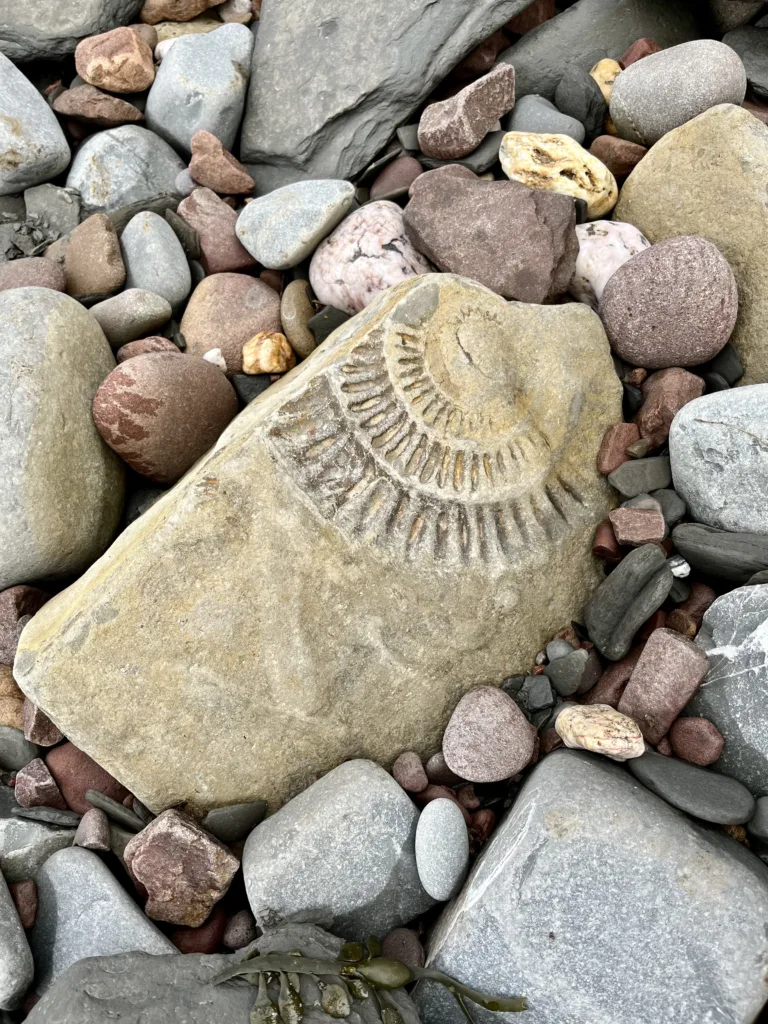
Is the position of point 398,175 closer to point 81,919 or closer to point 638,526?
point 638,526

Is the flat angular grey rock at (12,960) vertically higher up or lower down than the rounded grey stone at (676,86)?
lower down

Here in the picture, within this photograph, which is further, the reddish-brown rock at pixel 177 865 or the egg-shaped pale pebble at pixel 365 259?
the egg-shaped pale pebble at pixel 365 259

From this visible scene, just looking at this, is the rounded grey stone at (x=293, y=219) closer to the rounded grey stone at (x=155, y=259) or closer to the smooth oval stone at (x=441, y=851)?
the rounded grey stone at (x=155, y=259)

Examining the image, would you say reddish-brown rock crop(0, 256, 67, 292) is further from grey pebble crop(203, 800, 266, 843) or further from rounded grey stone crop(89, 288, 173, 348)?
grey pebble crop(203, 800, 266, 843)

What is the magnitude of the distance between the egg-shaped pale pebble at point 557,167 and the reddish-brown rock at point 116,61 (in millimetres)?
1324

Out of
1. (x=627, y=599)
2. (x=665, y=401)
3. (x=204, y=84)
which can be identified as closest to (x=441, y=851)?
(x=627, y=599)

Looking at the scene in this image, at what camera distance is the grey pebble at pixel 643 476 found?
2271 millimetres

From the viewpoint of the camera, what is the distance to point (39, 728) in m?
2.27

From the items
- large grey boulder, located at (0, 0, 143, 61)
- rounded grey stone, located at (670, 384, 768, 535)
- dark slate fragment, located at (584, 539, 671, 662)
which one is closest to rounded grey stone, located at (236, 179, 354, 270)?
large grey boulder, located at (0, 0, 143, 61)

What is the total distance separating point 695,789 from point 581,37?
96.0 inches

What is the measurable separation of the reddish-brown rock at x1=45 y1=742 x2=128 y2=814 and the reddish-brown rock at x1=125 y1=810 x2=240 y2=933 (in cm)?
24

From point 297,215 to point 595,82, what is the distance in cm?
110

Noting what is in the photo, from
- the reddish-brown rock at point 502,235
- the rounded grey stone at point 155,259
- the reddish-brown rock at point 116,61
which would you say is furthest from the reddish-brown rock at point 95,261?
the reddish-brown rock at point 502,235

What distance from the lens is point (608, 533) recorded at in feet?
7.46
